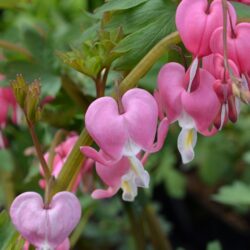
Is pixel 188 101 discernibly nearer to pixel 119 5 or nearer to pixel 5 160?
pixel 119 5

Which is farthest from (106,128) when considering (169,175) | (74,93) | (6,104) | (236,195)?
(169,175)

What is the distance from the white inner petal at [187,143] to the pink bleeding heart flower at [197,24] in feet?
0.35

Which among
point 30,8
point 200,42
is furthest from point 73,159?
point 30,8

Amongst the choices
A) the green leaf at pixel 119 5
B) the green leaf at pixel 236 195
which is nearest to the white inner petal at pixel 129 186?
the green leaf at pixel 119 5

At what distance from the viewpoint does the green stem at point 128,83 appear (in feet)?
3.08

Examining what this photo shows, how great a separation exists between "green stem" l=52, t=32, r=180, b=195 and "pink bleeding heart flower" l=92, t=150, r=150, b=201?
52 millimetres

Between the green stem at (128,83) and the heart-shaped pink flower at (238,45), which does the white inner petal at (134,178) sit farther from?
the heart-shaped pink flower at (238,45)

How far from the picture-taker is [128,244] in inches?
87.4

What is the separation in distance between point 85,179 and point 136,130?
46 centimetres

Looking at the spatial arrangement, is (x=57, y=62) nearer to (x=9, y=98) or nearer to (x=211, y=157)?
(x=9, y=98)

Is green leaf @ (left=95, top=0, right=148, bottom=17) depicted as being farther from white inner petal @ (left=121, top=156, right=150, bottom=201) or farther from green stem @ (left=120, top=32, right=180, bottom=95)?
white inner petal @ (left=121, top=156, right=150, bottom=201)

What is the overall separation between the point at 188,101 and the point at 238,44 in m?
0.10

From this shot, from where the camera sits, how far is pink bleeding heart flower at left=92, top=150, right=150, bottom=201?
2.99ft

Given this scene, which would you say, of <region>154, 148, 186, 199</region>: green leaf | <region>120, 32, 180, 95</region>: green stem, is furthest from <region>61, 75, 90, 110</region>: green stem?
<region>154, 148, 186, 199</region>: green leaf
